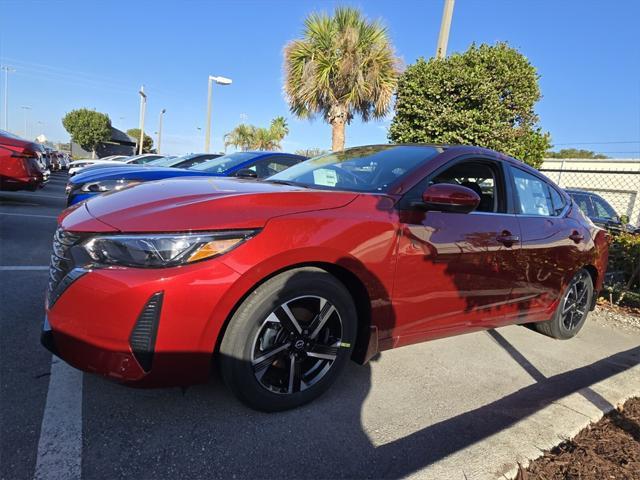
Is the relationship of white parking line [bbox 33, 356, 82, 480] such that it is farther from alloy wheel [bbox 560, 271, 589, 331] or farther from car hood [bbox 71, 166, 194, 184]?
alloy wheel [bbox 560, 271, 589, 331]

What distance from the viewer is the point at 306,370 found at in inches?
91.0

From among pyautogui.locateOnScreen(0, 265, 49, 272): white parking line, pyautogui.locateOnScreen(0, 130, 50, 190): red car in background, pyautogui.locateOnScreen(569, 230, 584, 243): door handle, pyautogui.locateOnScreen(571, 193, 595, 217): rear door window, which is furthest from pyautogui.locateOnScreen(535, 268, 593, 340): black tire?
pyautogui.locateOnScreen(0, 130, 50, 190): red car in background

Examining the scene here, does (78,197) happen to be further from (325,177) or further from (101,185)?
(325,177)

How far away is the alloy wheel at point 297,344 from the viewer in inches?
82.4

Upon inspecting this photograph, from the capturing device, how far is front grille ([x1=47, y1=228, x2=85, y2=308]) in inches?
76.6

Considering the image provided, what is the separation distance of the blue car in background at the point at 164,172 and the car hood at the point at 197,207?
226 centimetres

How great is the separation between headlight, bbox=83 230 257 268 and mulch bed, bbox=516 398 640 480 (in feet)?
5.34

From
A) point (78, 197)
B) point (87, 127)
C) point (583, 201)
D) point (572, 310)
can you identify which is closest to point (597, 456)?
point (572, 310)

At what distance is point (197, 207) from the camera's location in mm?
2008

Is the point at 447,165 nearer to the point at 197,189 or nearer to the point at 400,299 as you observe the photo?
the point at 400,299

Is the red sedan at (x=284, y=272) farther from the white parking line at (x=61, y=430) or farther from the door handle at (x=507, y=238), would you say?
the white parking line at (x=61, y=430)

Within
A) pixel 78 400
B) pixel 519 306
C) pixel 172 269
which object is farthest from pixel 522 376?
pixel 78 400

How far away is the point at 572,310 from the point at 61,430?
4123mm

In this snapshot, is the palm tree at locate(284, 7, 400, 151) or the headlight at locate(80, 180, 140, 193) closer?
the headlight at locate(80, 180, 140, 193)
